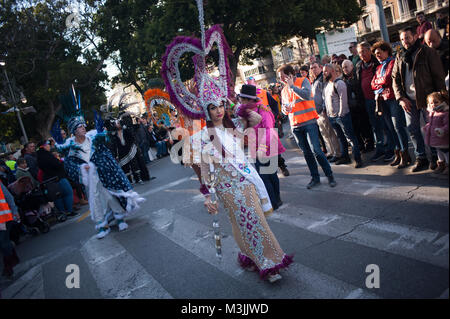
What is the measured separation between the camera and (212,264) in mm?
4215

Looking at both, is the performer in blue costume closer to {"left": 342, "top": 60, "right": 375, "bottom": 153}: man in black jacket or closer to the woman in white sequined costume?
the woman in white sequined costume

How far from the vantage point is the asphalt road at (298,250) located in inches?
124

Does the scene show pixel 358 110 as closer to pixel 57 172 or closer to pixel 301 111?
pixel 301 111

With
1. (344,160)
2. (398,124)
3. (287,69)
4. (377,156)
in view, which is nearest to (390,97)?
(398,124)

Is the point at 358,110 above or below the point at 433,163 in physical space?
above

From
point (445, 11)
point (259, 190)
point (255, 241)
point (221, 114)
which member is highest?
point (445, 11)

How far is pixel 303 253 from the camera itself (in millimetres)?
3990

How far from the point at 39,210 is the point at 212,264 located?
6189 mm

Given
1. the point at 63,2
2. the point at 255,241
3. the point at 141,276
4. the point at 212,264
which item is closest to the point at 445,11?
the point at 255,241

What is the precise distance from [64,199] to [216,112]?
718 centimetres

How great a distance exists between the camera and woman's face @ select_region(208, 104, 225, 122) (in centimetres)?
376

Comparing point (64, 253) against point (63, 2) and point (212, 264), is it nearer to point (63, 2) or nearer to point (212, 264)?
point (212, 264)

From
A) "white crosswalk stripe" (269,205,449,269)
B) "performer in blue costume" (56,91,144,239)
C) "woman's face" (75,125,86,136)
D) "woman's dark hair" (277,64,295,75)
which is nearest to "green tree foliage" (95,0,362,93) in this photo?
"woman's face" (75,125,86,136)
